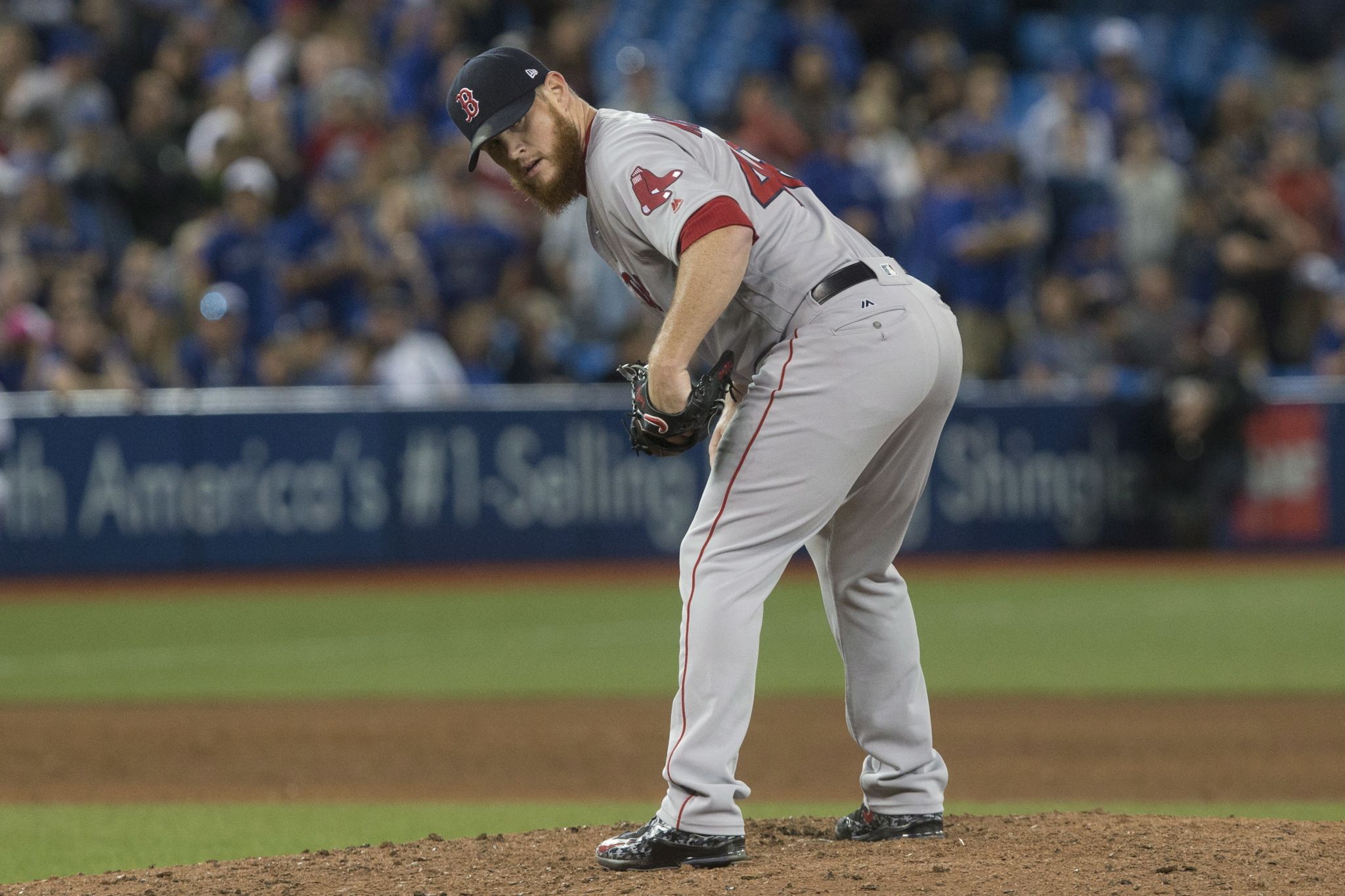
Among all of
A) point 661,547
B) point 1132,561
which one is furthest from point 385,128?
point 1132,561

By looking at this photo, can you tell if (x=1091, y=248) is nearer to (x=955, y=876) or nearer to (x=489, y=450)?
(x=489, y=450)

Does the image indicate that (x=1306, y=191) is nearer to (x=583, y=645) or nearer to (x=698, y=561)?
(x=583, y=645)

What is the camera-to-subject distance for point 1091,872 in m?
4.06

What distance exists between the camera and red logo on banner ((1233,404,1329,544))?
14.5 meters

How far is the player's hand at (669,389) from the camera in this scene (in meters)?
3.93

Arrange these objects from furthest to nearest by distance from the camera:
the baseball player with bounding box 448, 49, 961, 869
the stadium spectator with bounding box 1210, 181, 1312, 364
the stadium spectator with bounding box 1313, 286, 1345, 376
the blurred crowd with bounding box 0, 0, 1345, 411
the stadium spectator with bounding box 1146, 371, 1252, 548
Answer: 1. the stadium spectator with bounding box 1210, 181, 1312, 364
2. the stadium spectator with bounding box 1313, 286, 1345, 376
3. the stadium spectator with bounding box 1146, 371, 1252, 548
4. the blurred crowd with bounding box 0, 0, 1345, 411
5. the baseball player with bounding box 448, 49, 961, 869

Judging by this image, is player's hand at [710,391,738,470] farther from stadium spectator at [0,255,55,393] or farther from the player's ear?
stadium spectator at [0,255,55,393]

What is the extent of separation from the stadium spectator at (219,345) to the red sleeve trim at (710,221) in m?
9.33

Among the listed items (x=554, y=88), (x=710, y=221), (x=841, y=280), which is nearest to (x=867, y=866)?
(x=841, y=280)

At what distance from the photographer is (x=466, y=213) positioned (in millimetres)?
13656

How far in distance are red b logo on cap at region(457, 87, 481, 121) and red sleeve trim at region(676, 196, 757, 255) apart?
0.55m

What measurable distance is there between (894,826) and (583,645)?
20.6 feet

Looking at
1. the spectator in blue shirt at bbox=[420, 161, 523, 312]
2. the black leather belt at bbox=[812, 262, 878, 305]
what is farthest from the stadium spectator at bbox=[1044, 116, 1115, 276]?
the black leather belt at bbox=[812, 262, 878, 305]

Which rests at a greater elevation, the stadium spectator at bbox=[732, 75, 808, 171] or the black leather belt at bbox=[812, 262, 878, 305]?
the stadium spectator at bbox=[732, 75, 808, 171]
